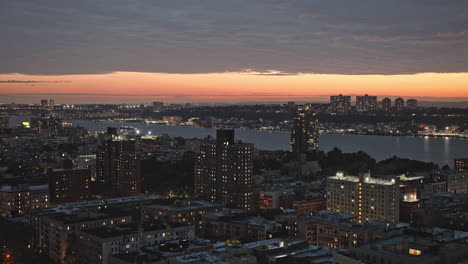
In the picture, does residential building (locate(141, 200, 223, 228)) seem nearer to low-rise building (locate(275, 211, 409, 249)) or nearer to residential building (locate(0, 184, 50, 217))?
low-rise building (locate(275, 211, 409, 249))

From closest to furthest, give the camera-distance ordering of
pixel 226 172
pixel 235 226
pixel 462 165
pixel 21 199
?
pixel 235 226 → pixel 21 199 → pixel 226 172 → pixel 462 165

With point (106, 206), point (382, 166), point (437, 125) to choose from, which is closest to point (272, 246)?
point (106, 206)

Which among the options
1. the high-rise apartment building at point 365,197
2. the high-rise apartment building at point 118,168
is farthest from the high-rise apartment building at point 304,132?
the high-rise apartment building at point 365,197

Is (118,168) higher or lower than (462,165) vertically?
higher

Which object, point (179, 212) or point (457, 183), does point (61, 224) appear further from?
point (457, 183)

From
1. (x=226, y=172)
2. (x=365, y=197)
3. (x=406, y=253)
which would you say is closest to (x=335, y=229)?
(x=365, y=197)
